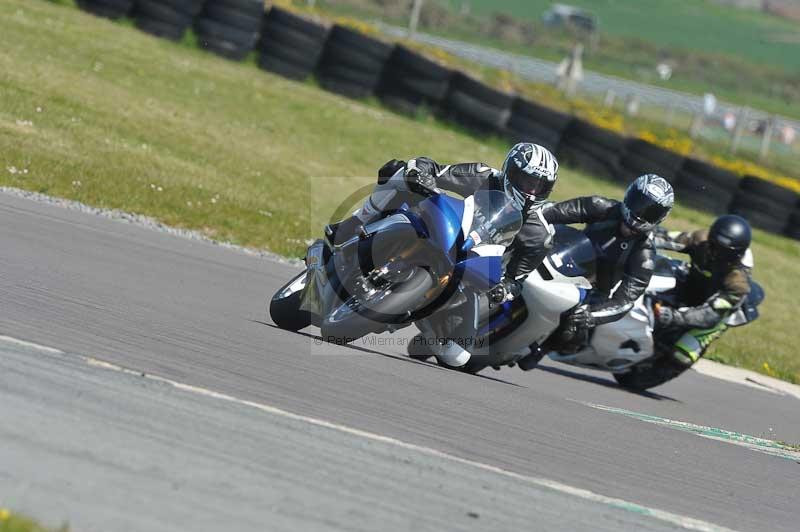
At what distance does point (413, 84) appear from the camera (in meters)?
20.9

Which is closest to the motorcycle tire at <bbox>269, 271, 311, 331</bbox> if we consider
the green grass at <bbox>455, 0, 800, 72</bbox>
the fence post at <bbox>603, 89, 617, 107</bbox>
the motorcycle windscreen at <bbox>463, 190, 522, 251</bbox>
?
the motorcycle windscreen at <bbox>463, 190, 522, 251</bbox>

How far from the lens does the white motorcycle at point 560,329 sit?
28.1 feet

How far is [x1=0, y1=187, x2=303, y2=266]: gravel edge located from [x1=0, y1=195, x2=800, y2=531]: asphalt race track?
1686 millimetres

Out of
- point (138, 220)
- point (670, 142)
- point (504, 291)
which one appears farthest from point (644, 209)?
point (670, 142)

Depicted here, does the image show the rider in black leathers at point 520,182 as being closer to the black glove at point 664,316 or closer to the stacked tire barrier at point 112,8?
the black glove at point 664,316

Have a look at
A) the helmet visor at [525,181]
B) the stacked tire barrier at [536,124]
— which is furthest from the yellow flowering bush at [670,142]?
the helmet visor at [525,181]

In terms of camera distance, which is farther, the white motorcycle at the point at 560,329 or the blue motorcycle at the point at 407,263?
the white motorcycle at the point at 560,329

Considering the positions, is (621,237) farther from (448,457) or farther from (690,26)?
(690,26)

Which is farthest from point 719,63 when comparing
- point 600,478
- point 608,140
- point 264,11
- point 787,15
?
point 600,478

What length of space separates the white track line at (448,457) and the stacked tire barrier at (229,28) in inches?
608

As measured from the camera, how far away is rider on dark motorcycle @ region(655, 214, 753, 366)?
10.7 metres

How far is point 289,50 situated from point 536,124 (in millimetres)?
4300

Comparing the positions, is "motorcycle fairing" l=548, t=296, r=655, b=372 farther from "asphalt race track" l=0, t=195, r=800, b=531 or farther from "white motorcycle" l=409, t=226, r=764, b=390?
"asphalt race track" l=0, t=195, r=800, b=531

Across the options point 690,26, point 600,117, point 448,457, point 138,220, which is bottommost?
point 690,26
